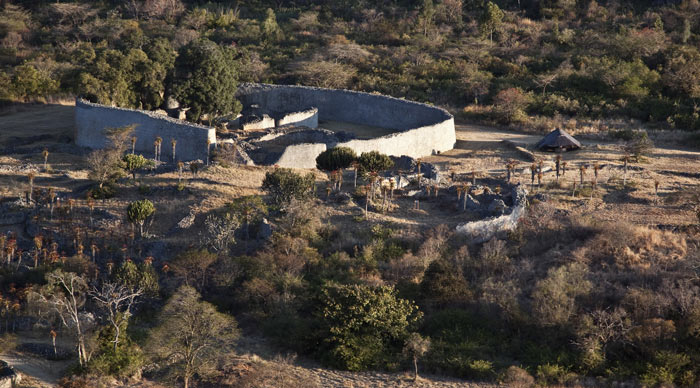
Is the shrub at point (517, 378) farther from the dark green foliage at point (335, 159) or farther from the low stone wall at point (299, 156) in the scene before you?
the low stone wall at point (299, 156)

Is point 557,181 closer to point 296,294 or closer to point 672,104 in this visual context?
point 296,294

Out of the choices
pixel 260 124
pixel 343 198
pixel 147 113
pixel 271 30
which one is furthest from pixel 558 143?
pixel 271 30

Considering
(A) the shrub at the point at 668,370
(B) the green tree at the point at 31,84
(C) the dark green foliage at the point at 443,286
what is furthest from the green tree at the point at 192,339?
(B) the green tree at the point at 31,84

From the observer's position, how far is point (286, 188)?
3030 cm

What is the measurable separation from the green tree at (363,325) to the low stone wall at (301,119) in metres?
23.9

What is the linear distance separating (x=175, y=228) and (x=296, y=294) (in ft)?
20.0

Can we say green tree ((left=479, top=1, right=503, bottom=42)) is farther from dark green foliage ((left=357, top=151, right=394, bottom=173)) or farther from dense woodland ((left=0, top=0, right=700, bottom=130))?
dark green foliage ((left=357, top=151, right=394, bottom=173))

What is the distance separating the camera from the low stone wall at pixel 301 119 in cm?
4675

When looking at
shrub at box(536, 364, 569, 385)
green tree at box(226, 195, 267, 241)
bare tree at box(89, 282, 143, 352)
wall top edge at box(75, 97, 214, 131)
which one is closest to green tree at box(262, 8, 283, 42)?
wall top edge at box(75, 97, 214, 131)

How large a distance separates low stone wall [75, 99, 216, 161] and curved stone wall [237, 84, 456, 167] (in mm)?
6075

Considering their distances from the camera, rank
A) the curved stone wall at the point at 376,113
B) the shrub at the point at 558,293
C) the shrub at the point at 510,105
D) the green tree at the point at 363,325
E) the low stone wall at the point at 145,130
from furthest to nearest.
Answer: the shrub at the point at 510,105, the curved stone wall at the point at 376,113, the low stone wall at the point at 145,130, the shrub at the point at 558,293, the green tree at the point at 363,325

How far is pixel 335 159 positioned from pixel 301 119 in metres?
12.5

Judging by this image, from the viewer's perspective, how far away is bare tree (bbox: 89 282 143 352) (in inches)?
857

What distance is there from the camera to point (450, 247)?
2811cm
